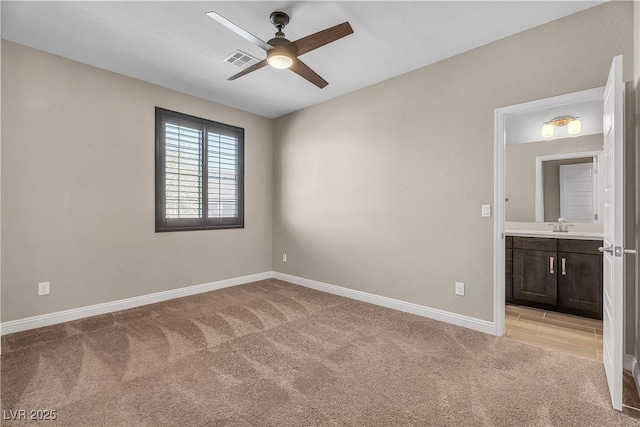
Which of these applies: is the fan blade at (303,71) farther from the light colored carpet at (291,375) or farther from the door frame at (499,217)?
the light colored carpet at (291,375)

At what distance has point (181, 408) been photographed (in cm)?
174

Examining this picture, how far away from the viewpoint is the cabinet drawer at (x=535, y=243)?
3393mm

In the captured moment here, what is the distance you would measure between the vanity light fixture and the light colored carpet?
267 centimetres

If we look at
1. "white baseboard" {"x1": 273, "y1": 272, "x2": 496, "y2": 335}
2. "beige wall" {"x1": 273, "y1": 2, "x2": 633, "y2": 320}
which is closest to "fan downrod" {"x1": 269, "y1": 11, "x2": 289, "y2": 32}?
"beige wall" {"x1": 273, "y1": 2, "x2": 633, "y2": 320}

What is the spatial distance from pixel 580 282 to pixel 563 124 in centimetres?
188

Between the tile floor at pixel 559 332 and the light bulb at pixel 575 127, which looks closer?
the tile floor at pixel 559 332

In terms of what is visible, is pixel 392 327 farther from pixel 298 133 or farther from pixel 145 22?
pixel 145 22

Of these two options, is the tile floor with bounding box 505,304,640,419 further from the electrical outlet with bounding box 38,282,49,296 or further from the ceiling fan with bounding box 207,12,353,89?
the electrical outlet with bounding box 38,282,49,296

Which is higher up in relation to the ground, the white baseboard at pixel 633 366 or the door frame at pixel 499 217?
the door frame at pixel 499 217

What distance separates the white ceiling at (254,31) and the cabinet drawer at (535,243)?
2.26 metres

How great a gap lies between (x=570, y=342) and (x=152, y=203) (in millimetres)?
4622

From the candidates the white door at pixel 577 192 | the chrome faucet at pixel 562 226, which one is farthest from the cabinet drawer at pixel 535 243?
the white door at pixel 577 192

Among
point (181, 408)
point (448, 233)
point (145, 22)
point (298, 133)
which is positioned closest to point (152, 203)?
point (145, 22)

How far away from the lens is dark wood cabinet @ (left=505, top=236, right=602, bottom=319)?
3141mm
